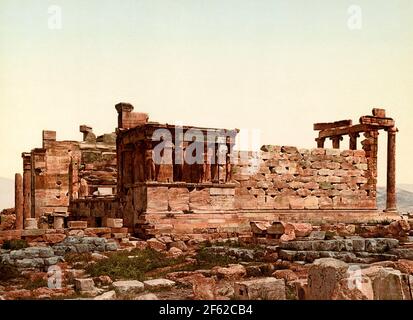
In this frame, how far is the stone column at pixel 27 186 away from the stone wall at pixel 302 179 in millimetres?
11128

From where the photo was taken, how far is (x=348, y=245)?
11.1 metres

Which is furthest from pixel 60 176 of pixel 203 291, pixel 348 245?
pixel 203 291

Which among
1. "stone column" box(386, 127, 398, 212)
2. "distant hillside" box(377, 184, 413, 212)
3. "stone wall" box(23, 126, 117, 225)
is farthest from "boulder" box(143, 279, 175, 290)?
"distant hillside" box(377, 184, 413, 212)

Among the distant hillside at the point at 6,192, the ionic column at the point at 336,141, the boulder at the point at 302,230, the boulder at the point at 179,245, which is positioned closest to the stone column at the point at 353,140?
the ionic column at the point at 336,141

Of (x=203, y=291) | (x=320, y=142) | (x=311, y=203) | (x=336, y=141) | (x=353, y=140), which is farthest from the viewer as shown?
(x=320, y=142)

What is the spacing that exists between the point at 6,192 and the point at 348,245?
122 meters

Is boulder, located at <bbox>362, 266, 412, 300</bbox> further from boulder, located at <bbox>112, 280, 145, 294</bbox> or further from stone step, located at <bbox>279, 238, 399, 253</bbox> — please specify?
stone step, located at <bbox>279, 238, 399, 253</bbox>

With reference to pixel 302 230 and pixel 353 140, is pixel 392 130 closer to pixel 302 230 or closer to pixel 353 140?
pixel 353 140

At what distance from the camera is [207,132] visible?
16875 millimetres

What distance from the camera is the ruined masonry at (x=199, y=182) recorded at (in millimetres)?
16047

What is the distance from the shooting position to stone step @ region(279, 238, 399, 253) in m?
11.0

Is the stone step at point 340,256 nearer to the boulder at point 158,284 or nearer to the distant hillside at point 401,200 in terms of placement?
the boulder at point 158,284
